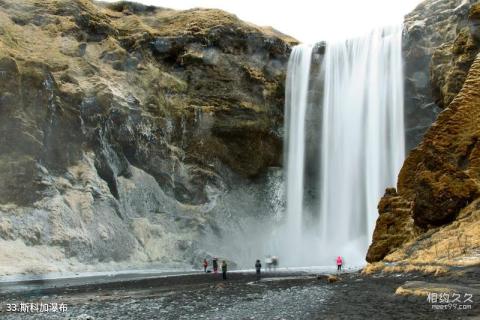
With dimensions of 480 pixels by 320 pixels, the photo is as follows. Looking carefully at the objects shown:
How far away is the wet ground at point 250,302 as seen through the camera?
55.2 feet

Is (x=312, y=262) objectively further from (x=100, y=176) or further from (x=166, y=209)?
(x=100, y=176)

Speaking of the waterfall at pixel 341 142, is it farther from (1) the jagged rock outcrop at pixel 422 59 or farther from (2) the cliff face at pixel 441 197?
(2) the cliff face at pixel 441 197

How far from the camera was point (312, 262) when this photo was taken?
2322 inches

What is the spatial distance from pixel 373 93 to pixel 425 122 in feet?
23.5

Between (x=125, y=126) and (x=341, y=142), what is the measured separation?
88.6 feet

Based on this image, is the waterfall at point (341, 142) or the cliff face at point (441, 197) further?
the waterfall at point (341, 142)

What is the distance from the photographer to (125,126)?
58.8 meters

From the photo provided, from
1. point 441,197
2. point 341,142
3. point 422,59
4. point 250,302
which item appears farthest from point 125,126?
point 250,302

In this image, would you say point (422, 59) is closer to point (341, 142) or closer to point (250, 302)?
point (341, 142)

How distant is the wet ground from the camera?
16.8 metres

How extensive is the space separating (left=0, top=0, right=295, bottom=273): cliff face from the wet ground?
19172 mm

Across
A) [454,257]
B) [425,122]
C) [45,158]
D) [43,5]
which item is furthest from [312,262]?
[43,5]

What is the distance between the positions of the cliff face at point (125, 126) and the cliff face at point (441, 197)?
29067mm

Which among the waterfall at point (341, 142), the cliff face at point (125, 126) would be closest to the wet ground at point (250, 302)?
the cliff face at point (125, 126)
